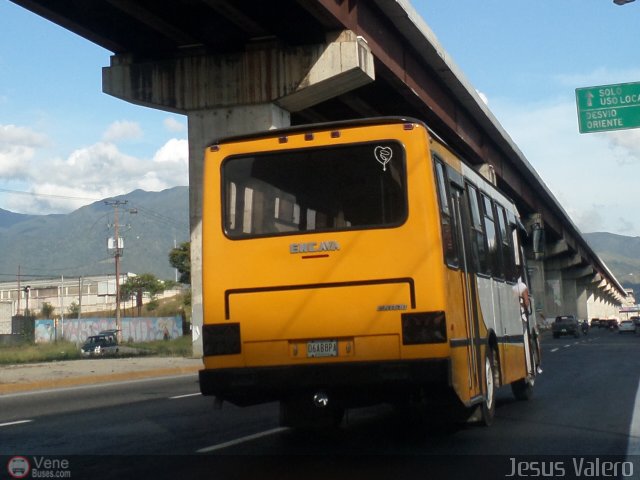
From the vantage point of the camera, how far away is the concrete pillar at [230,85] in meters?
24.2

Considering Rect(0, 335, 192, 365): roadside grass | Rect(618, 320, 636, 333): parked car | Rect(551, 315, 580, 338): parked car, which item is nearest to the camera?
Rect(0, 335, 192, 365): roadside grass

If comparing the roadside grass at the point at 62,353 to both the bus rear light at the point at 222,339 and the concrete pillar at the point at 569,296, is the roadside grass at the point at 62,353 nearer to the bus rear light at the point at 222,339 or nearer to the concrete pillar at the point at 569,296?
the bus rear light at the point at 222,339

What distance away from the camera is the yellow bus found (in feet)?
28.8

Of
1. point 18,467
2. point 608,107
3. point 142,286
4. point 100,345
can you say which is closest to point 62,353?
point 100,345

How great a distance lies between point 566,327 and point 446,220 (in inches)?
2184

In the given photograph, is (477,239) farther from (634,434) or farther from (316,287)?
(316,287)

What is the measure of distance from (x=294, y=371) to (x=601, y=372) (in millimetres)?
13797

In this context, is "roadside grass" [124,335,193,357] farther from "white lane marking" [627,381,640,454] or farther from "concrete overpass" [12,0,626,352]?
"white lane marking" [627,381,640,454]

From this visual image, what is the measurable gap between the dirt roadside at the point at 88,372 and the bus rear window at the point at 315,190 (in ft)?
39.3

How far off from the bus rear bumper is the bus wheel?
186cm

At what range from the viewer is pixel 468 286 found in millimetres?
10227

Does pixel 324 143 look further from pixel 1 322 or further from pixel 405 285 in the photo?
pixel 1 322

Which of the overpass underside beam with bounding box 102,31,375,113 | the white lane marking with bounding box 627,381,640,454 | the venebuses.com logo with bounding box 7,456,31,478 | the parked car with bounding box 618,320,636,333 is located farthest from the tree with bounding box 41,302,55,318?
Result: the venebuses.com logo with bounding box 7,456,31,478

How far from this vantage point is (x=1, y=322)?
10488 centimetres
